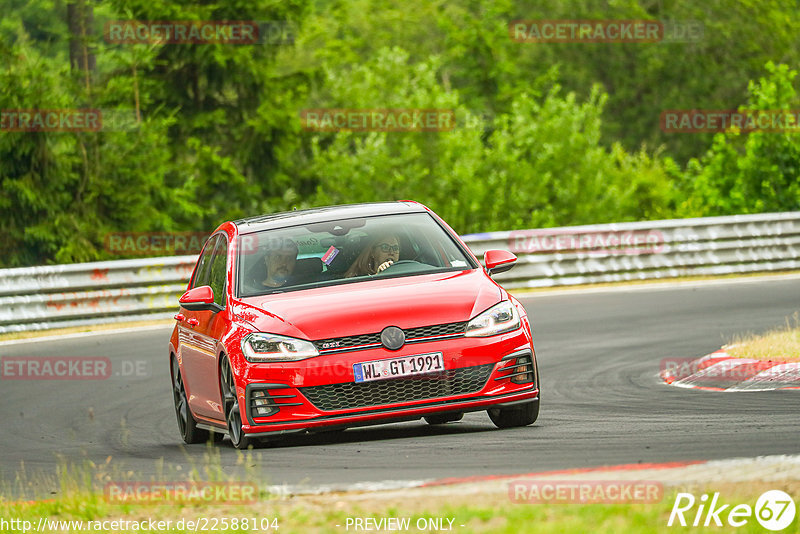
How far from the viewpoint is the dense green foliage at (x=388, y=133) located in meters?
27.0

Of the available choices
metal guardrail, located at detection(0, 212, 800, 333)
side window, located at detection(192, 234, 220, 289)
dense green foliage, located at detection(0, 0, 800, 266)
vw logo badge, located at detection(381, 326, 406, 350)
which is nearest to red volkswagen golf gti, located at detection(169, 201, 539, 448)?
vw logo badge, located at detection(381, 326, 406, 350)

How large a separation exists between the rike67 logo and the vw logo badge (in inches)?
117

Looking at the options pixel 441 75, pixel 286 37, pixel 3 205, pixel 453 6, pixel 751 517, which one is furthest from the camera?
pixel 453 6

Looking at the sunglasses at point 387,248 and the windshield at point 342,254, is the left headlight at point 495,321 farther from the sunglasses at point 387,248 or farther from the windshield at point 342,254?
the sunglasses at point 387,248

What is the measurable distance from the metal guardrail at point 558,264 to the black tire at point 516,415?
472 inches

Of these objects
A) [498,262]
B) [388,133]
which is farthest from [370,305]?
[388,133]

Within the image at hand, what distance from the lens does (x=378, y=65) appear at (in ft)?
158

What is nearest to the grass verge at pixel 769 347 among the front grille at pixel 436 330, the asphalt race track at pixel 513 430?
the asphalt race track at pixel 513 430

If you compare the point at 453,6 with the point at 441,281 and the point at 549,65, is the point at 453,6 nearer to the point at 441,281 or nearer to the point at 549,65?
the point at 549,65

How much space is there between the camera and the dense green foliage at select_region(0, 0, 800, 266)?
1065 inches

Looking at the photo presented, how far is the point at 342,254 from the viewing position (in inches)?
368

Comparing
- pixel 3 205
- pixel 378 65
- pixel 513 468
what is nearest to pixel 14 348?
pixel 3 205

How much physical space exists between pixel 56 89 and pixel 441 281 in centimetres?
1912

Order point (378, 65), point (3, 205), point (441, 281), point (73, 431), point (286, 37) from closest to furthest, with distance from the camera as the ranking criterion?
point (441, 281) < point (73, 431) < point (3, 205) < point (286, 37) < point (378, 65)
